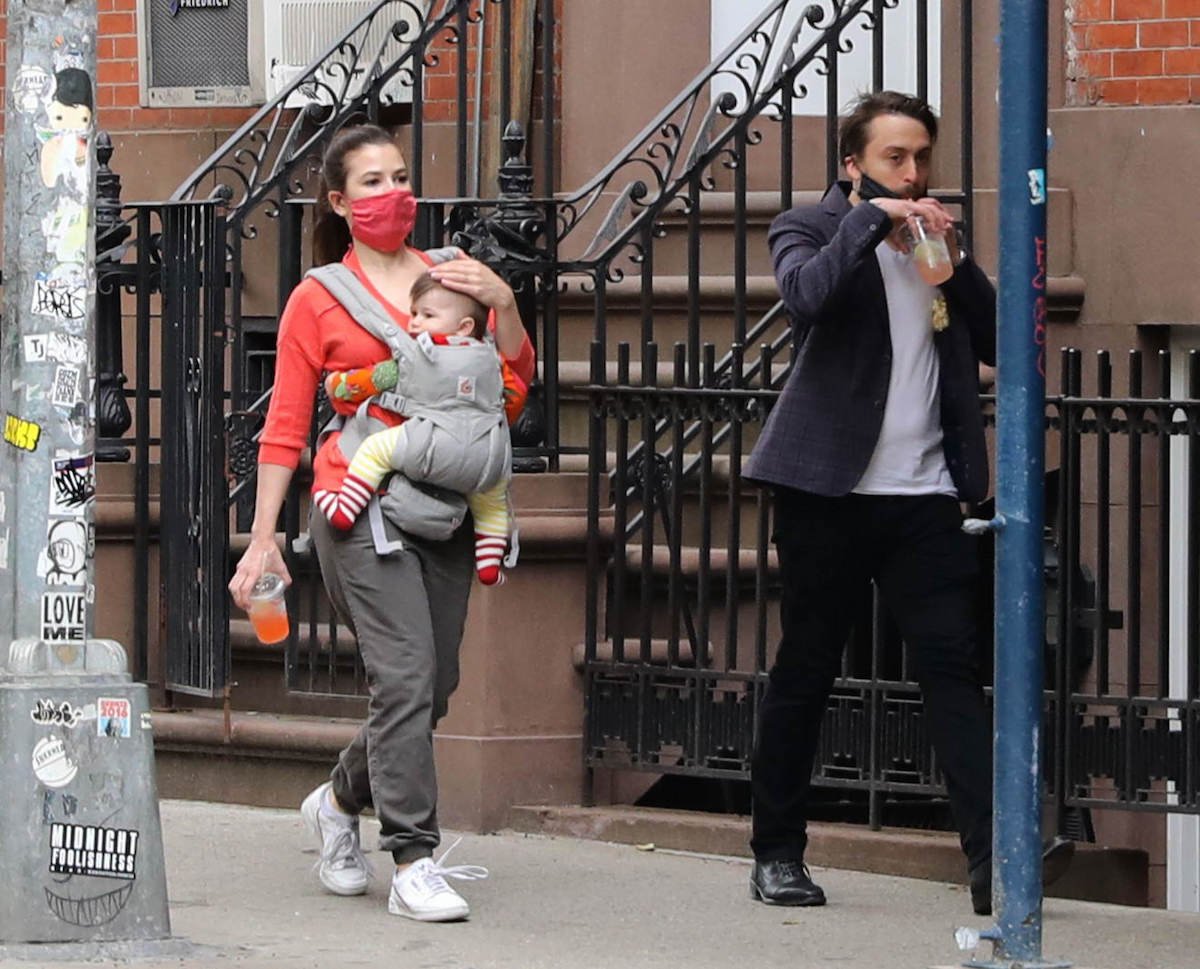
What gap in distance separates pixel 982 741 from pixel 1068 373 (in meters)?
1.17

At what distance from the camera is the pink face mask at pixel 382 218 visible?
6.19m

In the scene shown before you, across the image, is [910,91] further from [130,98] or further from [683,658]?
[130,98]

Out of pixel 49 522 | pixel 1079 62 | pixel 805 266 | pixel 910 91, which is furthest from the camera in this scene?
pixel 910 91

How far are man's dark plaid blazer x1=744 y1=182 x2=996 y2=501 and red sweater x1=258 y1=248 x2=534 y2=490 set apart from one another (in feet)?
3.03

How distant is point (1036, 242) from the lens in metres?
5.23

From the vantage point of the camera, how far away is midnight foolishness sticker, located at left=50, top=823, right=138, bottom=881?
5559 mm

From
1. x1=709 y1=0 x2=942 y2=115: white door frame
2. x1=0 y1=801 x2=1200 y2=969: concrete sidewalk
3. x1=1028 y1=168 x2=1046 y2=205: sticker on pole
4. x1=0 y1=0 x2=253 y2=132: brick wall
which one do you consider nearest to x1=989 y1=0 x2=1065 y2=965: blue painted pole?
x1=1028 y1=168 x2=1046 y2=205: sticker on pole

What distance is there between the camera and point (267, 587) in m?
6.05

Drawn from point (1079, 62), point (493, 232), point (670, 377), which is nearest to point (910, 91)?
point (1079, 62)

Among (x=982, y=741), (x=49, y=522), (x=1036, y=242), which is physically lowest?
(x=982, y=741)

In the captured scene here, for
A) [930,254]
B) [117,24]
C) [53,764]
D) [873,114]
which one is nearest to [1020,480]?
[930,254]

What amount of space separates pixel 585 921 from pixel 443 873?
364 millimetres

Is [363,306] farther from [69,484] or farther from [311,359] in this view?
[69,484]

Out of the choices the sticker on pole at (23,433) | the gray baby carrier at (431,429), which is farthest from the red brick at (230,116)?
the sticker on pole at (23,433)
